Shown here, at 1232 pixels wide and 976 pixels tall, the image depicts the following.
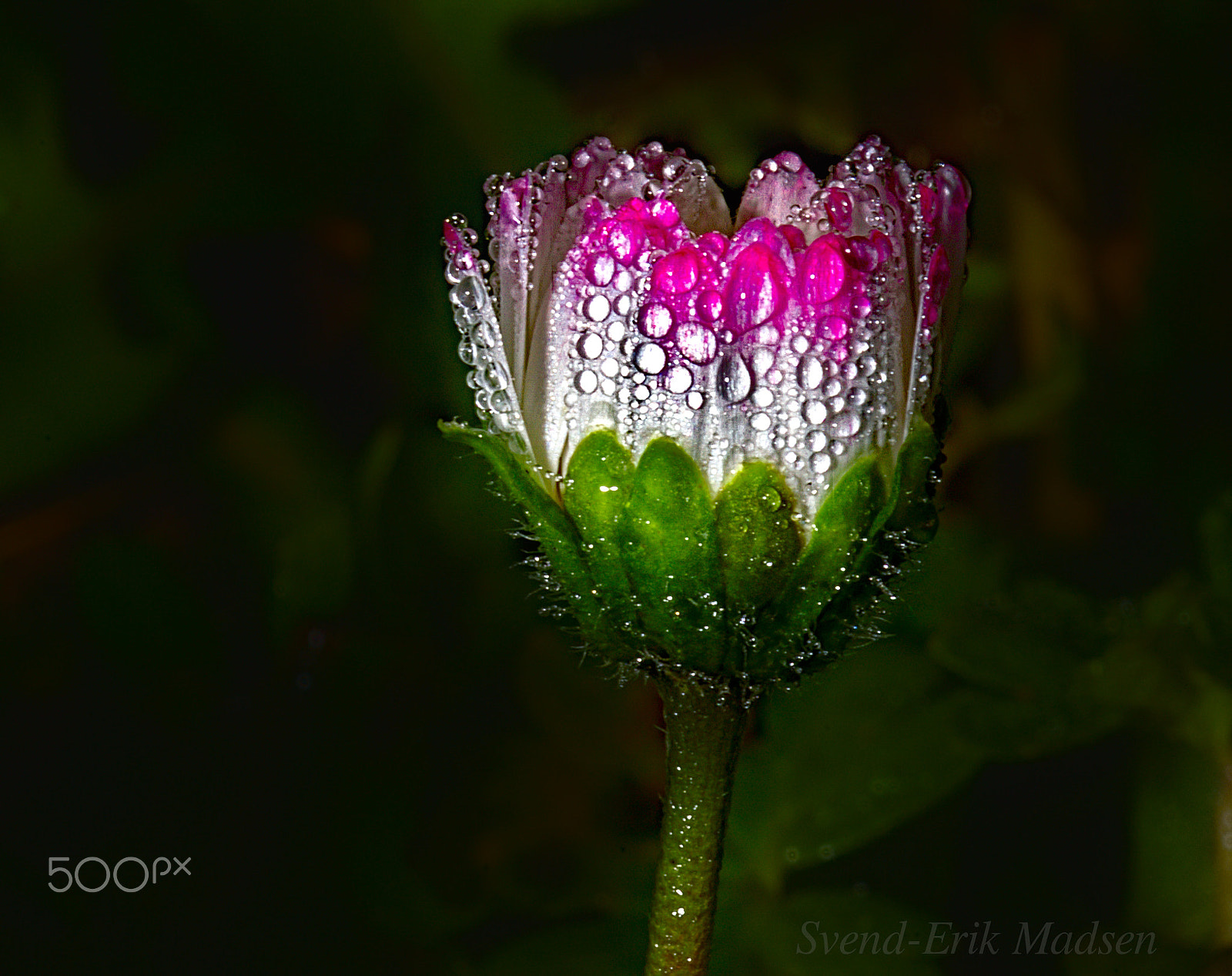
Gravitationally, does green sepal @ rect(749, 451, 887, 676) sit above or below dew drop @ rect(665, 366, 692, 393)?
below

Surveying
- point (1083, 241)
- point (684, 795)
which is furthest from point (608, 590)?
point (1083, 241)

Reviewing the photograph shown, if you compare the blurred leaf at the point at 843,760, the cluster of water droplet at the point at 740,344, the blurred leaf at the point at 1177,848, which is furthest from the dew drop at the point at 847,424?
the blurred leaf at the point at 1177,848

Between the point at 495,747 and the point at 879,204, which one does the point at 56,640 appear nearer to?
the point at 495,747

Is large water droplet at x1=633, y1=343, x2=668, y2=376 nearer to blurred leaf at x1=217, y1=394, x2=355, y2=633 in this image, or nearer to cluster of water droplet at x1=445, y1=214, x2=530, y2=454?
cluster of water droplet at x1=445, y1=214, x2=530, y2=454

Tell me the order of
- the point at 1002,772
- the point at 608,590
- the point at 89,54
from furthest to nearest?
the point at 1002,772 < the point at 89,54 < the point at 608,590

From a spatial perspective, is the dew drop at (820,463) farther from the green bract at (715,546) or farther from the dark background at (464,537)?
the dark background at (464,537)

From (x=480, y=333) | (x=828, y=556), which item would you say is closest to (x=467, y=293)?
(x=480, y=333)

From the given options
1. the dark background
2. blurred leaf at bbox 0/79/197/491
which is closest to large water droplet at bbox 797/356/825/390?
the dark background
